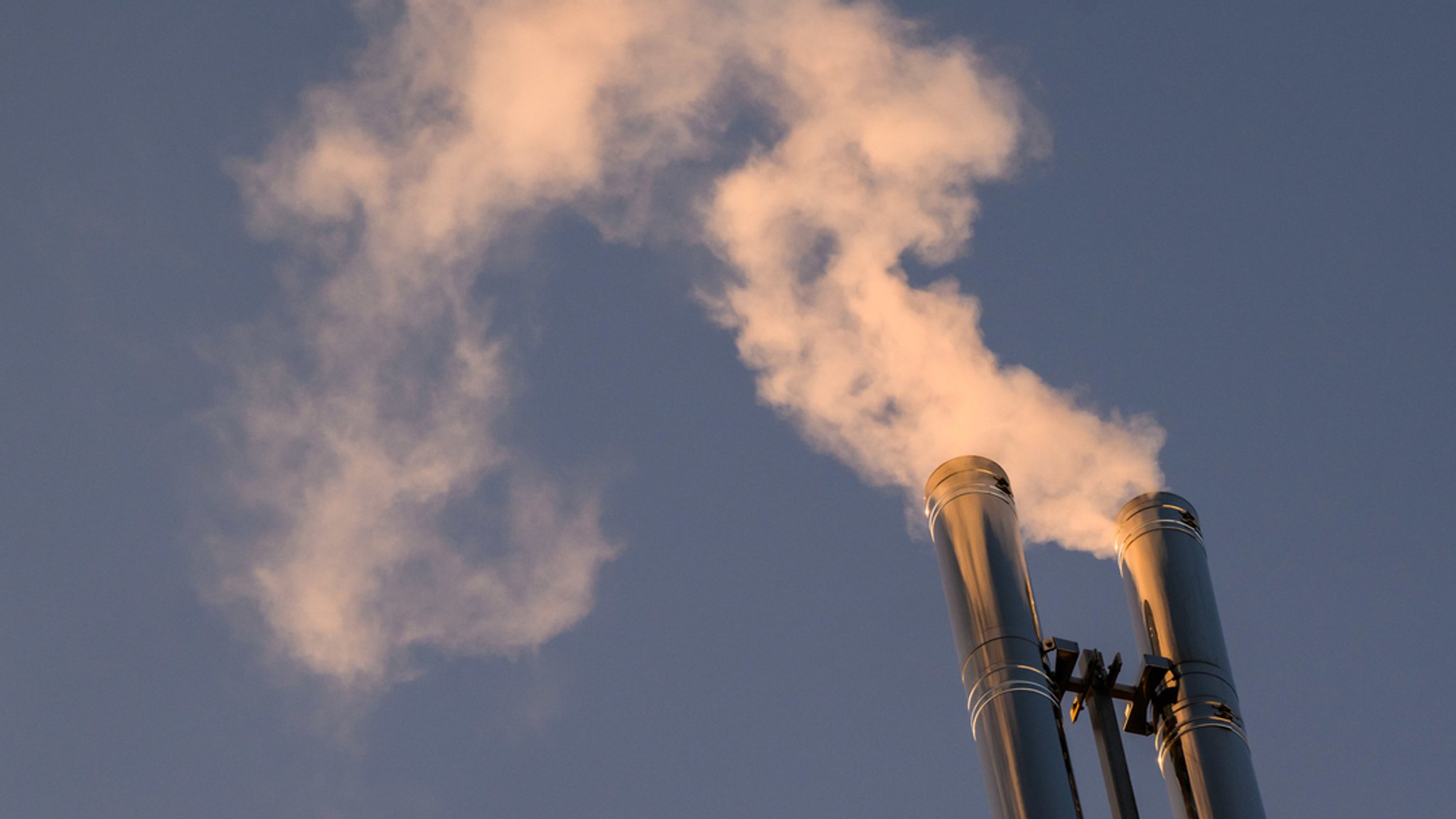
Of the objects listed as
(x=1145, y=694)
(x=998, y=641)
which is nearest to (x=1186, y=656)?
(x=1145, y=694)

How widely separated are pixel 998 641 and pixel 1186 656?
64.3 inches

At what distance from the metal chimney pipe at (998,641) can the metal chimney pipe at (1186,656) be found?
1.03m

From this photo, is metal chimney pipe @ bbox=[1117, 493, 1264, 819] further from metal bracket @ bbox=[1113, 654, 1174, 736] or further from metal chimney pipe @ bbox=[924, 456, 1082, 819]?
metal chimney pipe @ bbox=[924, 456, 1082, 819]

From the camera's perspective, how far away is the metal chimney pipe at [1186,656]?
13836 mm

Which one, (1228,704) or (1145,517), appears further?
(1145,517)

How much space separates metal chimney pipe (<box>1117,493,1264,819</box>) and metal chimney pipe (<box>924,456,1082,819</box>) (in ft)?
3.37

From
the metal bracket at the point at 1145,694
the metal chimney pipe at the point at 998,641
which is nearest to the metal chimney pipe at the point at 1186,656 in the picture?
the metal bracket at the point at 1145,694

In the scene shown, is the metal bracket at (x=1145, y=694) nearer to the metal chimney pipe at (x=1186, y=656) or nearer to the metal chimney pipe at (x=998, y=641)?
the metal chimney pipe at (x=1186, y=656)

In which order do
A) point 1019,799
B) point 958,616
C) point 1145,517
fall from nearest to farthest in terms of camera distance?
point 1019,799 < point 958,616 < point 1145,517

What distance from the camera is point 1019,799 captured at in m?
13.1

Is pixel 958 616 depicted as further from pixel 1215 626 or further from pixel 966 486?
pixel 1215 626

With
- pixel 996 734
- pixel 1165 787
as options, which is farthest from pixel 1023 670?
pixel 1165 787

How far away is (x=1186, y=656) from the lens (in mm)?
14477

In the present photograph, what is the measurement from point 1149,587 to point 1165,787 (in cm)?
162
